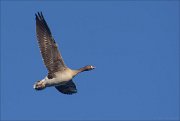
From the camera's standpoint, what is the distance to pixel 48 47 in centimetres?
3794

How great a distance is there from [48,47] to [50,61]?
0.78 metres

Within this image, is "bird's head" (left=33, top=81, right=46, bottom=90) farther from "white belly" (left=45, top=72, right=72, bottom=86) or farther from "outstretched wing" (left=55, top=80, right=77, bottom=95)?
"outstretched wing" (left=55, top=80, right=77, bottom=95)

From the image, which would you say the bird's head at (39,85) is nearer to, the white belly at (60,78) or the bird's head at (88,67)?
the white belly at (60,78)

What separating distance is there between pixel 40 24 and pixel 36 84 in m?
3.20

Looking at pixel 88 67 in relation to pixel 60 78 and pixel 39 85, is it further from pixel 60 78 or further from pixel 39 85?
pixel 39 85

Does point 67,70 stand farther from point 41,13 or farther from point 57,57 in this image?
point 41,13

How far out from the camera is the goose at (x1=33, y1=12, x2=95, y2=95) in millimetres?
37969

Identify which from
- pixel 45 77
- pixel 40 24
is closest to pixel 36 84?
pixel 45 77

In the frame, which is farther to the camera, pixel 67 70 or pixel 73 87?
pixel 73 87

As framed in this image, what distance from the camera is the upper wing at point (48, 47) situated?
37.9 metres

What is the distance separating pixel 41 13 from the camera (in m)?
38.2

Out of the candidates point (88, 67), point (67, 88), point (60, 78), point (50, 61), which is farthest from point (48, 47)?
point (67, 88)

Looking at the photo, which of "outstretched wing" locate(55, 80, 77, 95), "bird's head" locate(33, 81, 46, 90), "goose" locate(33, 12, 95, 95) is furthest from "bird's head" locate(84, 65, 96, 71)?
"bird's head" locate(33, 81, 46, 90)

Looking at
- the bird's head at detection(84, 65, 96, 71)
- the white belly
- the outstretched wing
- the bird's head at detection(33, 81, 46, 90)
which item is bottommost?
the bird's head at detection(33, 81, 46, 90)
